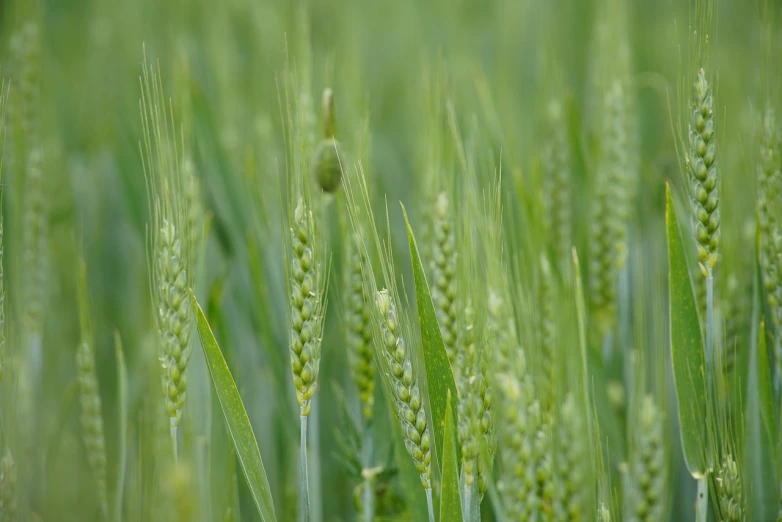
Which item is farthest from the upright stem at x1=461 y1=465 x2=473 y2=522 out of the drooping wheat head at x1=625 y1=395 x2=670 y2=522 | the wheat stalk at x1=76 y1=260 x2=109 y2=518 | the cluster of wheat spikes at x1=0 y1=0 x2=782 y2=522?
the wheat stalk at x1=76 y1=260 x2=109 y2=518

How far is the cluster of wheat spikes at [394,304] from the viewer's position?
75 centimetres

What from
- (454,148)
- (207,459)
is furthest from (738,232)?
(207,459)

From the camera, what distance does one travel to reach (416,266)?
2.41 ft

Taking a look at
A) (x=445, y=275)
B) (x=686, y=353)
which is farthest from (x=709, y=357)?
(x=445, y=275)

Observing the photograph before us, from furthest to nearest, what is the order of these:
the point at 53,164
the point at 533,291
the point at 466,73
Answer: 1. the point at 466,73
2. the point at 53,164
3. the point at 533,291

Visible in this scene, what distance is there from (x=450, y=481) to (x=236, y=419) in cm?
27

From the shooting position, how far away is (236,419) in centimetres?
74

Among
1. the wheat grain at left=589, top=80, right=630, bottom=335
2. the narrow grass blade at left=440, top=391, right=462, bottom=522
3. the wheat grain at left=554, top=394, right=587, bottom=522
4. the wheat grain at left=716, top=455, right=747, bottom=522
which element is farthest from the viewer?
the wheat grain at left=589, top=80, right=630, bottom=335

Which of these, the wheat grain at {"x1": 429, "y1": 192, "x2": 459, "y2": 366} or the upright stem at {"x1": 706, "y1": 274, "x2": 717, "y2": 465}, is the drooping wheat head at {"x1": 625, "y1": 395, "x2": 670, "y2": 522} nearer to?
the upright stem at {"x1": 706, "y1": 274, "x2": 717, "y2": 465}

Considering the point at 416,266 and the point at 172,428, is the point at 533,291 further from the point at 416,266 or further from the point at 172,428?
the point at 172,428

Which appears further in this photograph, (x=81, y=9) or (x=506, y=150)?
(x=81, y=9)

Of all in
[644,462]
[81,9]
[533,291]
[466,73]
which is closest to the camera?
[644,462]

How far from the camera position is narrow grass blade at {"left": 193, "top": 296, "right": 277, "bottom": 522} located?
74cm

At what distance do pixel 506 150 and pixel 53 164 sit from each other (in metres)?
1.09
